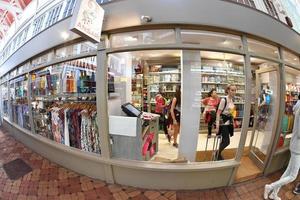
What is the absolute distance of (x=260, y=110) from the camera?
3.64 meters

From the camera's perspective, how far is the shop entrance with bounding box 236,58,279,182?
3.25 metres

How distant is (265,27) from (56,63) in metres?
3.84

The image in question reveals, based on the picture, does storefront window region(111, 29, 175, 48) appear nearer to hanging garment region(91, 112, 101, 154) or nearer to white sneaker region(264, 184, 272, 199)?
hanging garment region(91, 112, 101, 154)

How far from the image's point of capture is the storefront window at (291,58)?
3335mm

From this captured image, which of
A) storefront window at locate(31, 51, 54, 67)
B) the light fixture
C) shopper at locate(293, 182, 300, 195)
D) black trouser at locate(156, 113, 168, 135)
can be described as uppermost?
the light fixture

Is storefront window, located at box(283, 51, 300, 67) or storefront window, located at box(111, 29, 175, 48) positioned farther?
storefront window, located at box(283, 51, 300, 67)

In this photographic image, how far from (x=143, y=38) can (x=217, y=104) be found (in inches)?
66.9

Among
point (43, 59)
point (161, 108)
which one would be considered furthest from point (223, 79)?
point (43, 59)

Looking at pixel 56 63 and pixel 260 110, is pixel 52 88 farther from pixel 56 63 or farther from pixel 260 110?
pixel 260 110

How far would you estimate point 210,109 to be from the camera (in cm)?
308

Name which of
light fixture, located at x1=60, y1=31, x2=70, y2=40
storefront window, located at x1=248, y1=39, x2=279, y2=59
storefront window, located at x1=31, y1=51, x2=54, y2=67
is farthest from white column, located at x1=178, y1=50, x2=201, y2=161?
storefront window, located at x1=31, y1=51, x2=54, y2=67

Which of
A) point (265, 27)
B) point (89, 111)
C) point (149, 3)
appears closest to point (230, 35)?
point (265, 27)

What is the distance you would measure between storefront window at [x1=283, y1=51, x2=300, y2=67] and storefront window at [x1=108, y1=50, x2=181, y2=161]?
2.18 meters

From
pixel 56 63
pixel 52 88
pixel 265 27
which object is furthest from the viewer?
pixel 52 88
